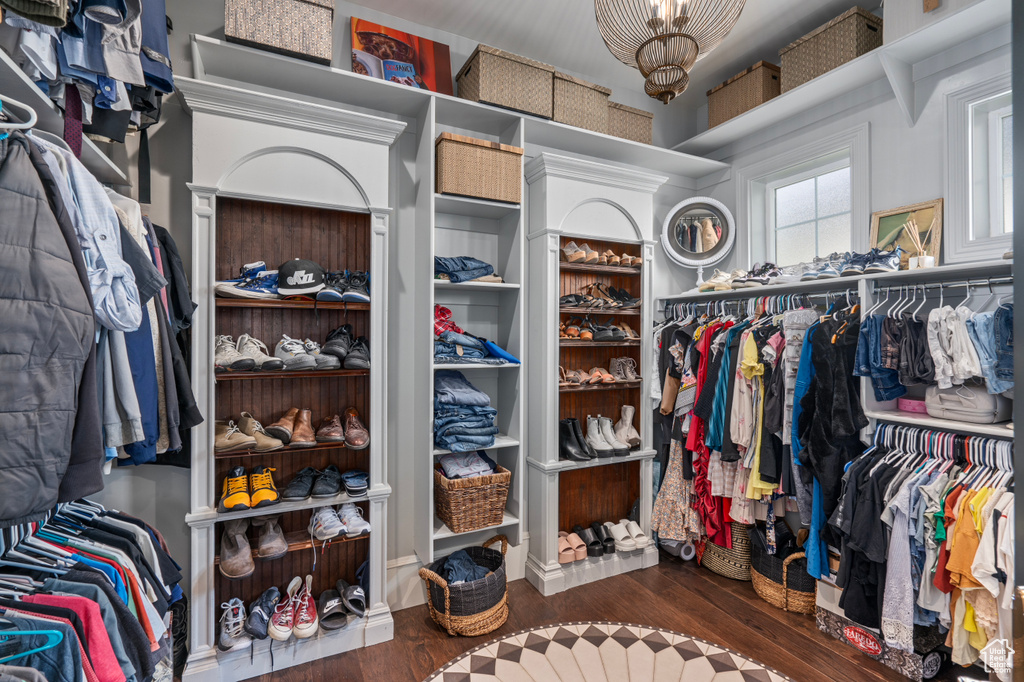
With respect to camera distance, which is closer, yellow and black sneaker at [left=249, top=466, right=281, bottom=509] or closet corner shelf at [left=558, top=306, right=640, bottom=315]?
yellow and black sneaker at [left=249, top=466, right=281, bottom=509]

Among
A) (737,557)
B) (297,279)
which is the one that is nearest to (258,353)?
(297,279)

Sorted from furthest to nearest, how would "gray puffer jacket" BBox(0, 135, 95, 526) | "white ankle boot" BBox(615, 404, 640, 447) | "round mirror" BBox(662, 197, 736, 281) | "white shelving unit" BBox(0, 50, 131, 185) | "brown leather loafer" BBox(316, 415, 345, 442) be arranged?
1. "round mirror" BBox(662, 197, 736, 281)
2. "white ankle boot" BBox(615, 404, 640, 447)
3. "brown leather loafer" BBox(316, 415, 345, 442)
4. "white shelving unit" BBox(0, 50, 131, 185)
5. "gray puffer jacket" BBox(0, 135, 95, 526)

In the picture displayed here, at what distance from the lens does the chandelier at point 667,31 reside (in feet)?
4.48

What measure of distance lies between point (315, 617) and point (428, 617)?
0.53 meters

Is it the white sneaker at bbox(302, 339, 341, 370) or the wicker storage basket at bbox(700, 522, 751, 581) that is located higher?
the white sneaker at bbox(302, 339, 341, 370)

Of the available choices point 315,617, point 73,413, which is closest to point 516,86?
point 73,413

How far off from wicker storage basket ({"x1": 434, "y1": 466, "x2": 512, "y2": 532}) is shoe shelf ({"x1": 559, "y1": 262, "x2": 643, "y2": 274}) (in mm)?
1126

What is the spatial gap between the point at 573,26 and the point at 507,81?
49 cm

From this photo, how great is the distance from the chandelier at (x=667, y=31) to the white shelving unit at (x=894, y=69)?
123 centimetres

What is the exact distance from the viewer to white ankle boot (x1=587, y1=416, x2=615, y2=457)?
8.95 ft

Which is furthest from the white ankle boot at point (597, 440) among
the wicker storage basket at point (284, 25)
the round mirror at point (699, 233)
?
the wicker storage basket at point (284, 25)

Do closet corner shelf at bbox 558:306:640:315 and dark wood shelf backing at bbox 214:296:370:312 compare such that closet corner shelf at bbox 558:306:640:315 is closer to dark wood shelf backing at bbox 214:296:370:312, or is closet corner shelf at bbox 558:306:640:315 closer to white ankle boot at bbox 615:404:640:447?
white ankle boot at bbox 615:404:640:447

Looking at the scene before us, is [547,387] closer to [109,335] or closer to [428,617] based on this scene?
[428,617]

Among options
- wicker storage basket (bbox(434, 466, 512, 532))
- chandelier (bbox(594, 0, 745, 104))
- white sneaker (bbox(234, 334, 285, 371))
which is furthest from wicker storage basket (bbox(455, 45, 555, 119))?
wicker storage basket (bbox(434, 466, 512, 532))
